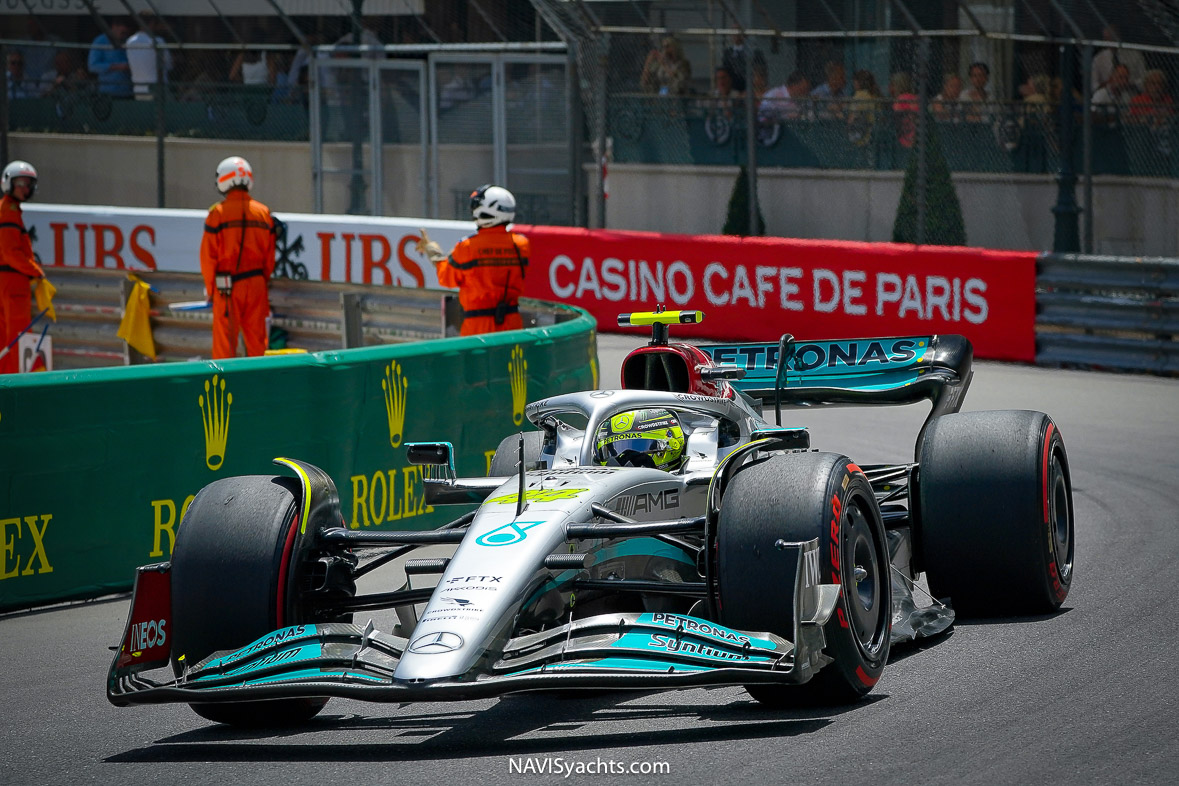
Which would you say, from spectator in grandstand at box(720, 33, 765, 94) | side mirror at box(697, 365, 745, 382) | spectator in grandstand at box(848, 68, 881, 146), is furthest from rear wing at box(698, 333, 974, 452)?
spectator in grandstand at box(720, 33, 765, 94)

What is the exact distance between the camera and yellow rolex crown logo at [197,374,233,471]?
326 inches

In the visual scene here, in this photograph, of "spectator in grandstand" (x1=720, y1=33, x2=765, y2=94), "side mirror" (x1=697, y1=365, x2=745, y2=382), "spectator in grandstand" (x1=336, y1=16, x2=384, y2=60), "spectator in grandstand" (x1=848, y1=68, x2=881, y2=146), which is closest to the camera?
"side mirror" (x1=697, y1=365, x2=745, y2=382)

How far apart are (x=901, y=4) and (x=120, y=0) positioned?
43.3 feet

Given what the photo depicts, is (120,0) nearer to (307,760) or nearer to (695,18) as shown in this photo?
(695,18)

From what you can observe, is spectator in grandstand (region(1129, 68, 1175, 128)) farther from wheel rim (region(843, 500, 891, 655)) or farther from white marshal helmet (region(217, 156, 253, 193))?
wheel rim (region(843, 500, 891, 655))

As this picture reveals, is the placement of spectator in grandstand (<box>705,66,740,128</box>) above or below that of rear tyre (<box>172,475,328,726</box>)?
above

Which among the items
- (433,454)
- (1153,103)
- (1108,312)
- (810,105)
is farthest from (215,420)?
(810,105)

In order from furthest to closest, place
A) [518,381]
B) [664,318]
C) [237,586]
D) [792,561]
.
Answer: [518,381] < [664,318] < [237,586] < [792,561]

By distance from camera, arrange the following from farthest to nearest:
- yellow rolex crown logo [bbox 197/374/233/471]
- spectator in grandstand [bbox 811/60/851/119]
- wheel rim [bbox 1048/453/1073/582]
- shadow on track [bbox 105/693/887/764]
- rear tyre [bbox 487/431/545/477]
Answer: spectator in grandstand [bbox 811/60/851/119] → yellow rolex crown logo [bbox 197/374/233/471] → rear tyre [bbox 487/431/545/477] → wheel rim [bbox 1048/453/1073/582] → shadow on track [bbox 105/693/887/764]

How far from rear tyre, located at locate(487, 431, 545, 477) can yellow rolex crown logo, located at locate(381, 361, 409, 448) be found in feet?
6.12

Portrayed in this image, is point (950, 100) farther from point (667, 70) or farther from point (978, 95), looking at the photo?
point (667, 70)

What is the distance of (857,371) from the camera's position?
8.07m

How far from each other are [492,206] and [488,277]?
0.50m

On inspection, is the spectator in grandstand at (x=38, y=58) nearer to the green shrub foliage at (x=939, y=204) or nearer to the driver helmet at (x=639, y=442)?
the green shrub foliage at (x=939, y=204)
